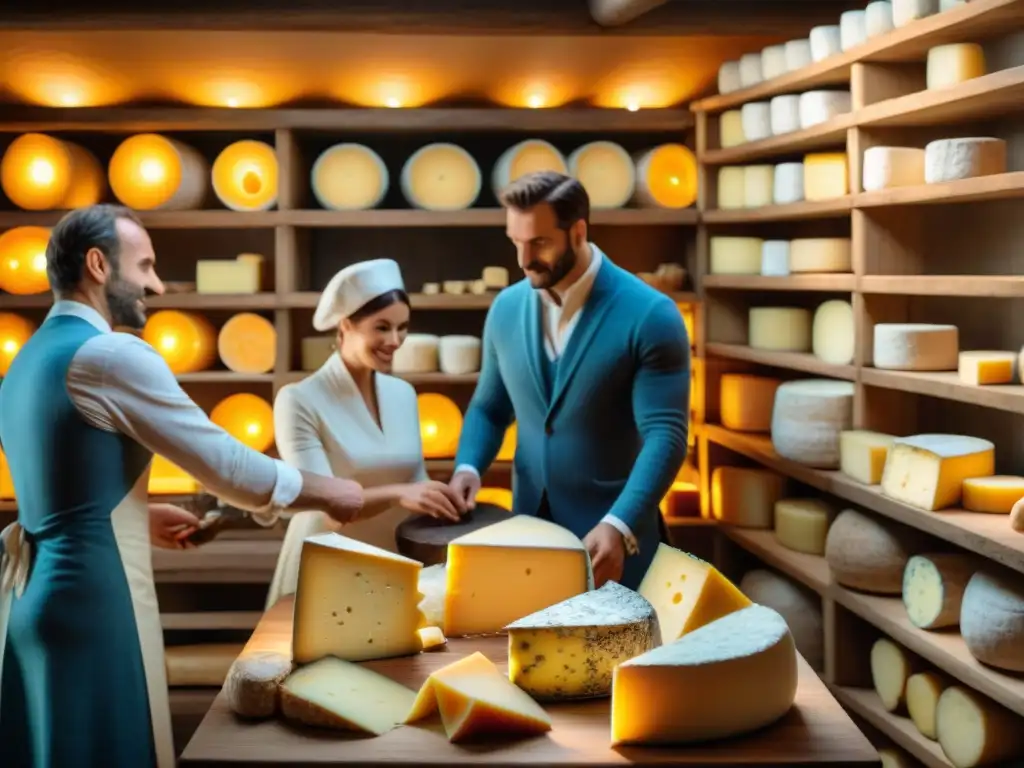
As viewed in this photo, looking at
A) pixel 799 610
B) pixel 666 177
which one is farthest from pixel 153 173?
pixel 799 610

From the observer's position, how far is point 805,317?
12.2 feet

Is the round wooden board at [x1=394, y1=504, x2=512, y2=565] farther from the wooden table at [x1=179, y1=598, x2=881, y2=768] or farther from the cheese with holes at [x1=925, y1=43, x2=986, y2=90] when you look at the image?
the cheese with holes at [x1=925, y1=43, x2=986, y2=90]

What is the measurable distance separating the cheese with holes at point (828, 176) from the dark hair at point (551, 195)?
3.70ft

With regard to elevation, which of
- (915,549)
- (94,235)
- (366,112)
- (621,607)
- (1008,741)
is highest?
(366,112)

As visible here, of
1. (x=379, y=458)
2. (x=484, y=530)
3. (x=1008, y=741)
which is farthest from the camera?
(x=379, y=458)

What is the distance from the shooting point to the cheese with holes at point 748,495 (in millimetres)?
3869

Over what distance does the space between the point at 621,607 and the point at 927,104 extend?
173 centimetres

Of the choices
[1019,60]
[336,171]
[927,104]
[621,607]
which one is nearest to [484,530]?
[621,607]

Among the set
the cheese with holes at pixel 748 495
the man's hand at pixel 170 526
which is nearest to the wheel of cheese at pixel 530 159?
the cheese with holes at pixel 748 495

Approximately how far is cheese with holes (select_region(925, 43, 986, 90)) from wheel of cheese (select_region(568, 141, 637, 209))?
138 cm

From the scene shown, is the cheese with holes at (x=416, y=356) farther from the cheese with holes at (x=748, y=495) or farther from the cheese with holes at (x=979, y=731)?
the cheese with holes at (x=979, y=731)

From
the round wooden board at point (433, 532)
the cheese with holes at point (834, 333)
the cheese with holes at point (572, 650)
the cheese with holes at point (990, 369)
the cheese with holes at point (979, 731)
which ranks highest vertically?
the cheese with holes at point (834, 333)

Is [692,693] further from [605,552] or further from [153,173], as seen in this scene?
[153,173]

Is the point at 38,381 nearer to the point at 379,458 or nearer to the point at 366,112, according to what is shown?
the point at 379,458
